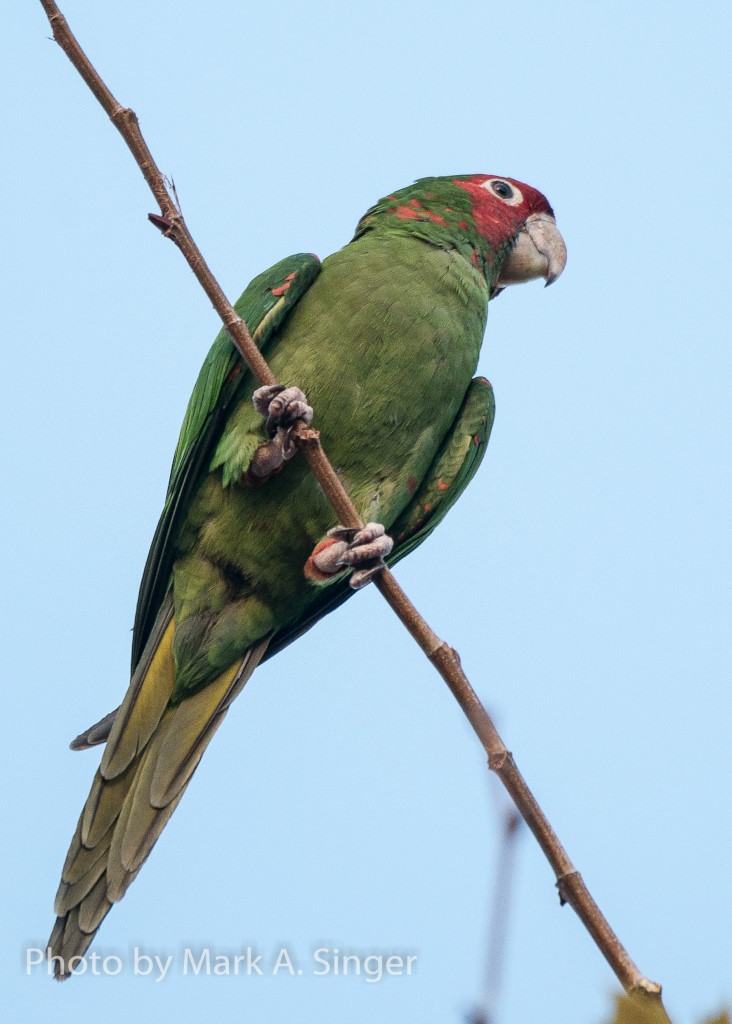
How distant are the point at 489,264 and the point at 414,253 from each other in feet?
1.88

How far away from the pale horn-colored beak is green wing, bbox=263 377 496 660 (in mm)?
881

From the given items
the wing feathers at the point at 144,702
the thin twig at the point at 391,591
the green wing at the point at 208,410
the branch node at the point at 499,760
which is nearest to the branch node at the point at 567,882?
the thin twig at the point at 391,591

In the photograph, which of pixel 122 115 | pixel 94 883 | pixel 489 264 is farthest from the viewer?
pixel 489 264

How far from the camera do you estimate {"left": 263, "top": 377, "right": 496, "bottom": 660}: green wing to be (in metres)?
4.46

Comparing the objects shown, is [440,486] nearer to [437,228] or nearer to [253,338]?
[253,338]

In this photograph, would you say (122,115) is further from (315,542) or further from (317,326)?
(315,542)

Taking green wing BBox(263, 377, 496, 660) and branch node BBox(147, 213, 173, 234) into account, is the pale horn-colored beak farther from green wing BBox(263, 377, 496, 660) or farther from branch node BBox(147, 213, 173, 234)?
branch node BBox(147, 213, 173, 234)

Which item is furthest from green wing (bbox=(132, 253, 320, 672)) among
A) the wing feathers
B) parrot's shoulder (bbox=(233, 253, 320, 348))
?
the wing feathers

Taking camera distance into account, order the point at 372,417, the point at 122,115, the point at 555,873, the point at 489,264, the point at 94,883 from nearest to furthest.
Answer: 1. the point at 555,873
2. the point at 122,115
3. the point at 94,883
4. the point at 372,417
5. the point at 489,264

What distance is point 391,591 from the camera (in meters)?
2.82

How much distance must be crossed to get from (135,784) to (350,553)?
3.71 feet

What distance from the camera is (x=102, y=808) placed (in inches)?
152

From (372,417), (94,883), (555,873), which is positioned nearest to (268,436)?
(372,417)

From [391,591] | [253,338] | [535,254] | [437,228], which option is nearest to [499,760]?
[391,591]
